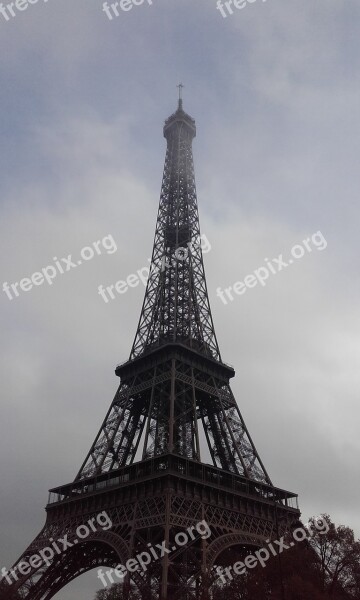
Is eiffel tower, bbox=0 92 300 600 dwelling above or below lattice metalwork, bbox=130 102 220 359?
below

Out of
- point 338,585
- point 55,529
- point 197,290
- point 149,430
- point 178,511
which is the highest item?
point 197,290

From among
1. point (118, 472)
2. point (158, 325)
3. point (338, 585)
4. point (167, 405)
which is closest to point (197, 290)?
point (158, 325)

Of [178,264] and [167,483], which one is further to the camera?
[178,264]

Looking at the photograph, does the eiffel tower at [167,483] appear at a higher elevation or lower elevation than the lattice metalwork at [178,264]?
lower

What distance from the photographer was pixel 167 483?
150 feet

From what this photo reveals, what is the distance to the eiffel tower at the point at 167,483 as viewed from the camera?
145ft

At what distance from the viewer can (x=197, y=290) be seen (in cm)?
6962

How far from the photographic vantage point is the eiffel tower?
44094 mm

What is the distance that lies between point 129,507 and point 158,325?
2277 centimetres

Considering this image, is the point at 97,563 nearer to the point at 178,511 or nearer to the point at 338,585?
the point at 178,511

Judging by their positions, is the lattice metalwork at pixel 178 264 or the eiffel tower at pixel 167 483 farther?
the lattice metalwork at pixel 178 264

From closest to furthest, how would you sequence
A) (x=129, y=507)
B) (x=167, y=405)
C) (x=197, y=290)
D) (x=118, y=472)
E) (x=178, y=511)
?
A: (x=178, y=511), (x=129, y=507), (x=118, y=472), (x=167, y=405), (x=197, y=290)

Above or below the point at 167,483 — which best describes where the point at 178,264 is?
above

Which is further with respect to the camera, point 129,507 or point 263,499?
point 263,499
